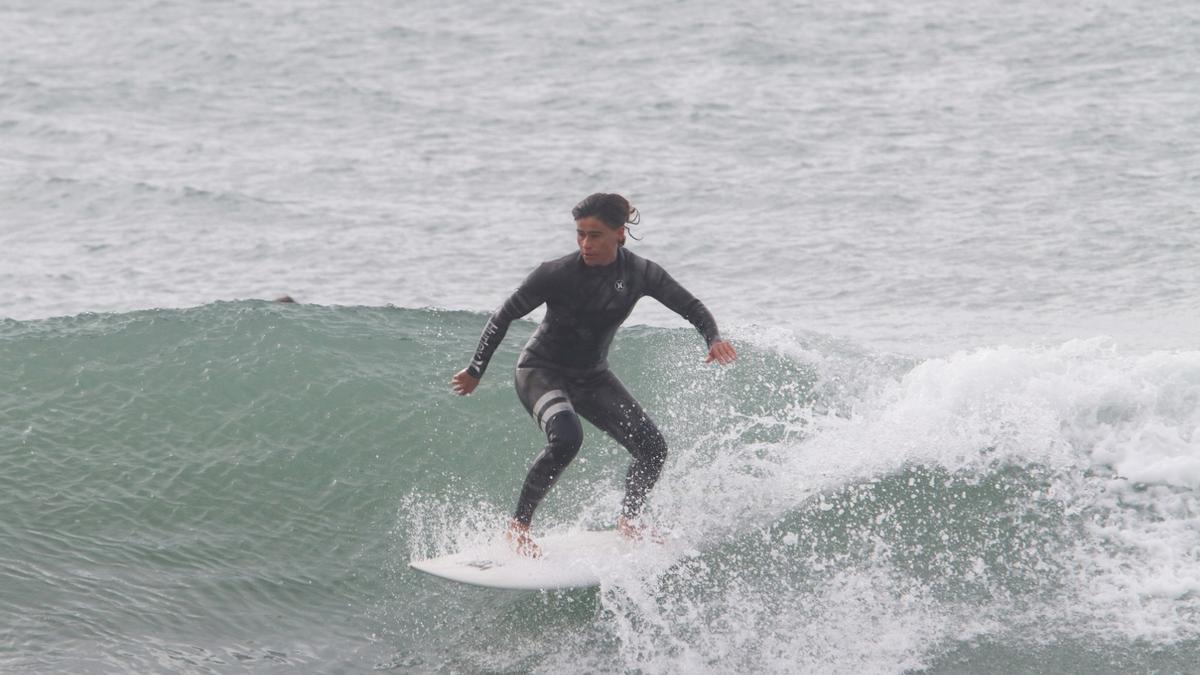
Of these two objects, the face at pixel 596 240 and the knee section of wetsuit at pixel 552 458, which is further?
the knee section of wetsuit at pixel 552 458

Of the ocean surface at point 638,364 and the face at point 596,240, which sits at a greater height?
the face at point 596,240

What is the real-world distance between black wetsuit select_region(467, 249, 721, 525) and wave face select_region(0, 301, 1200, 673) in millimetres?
626

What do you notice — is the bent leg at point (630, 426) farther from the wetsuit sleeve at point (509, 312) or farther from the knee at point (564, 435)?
the wetsuit sleeve at point (509, 312)

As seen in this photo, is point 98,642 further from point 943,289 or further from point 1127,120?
point 1127,120

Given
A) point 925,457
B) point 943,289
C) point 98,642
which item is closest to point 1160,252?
point 943,289

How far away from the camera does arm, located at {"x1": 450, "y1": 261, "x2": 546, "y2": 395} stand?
23.9 ft

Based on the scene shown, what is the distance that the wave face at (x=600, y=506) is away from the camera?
7.18m

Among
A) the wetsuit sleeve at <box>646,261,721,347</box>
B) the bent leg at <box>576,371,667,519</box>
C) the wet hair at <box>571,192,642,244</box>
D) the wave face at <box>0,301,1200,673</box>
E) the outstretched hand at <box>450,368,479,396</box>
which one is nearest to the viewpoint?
the wet hair at <box>571,192,642,244</box>

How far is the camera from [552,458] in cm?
730

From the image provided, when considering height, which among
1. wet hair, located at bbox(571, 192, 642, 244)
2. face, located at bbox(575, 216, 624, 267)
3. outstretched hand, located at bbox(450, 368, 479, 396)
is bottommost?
outstretched hand, located at bbox(450, 368, 479, 396)

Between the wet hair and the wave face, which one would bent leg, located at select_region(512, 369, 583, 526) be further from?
the wet hair

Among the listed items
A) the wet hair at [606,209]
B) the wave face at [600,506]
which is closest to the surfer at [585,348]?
the wet hair at [606,209]

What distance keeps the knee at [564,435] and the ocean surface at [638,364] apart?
746 millimetres

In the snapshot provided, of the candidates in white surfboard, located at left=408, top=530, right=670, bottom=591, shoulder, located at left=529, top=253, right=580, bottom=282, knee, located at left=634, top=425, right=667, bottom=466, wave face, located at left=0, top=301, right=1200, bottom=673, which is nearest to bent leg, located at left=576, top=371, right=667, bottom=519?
knee, located at left=634, top=425, right=667, bottom=466
